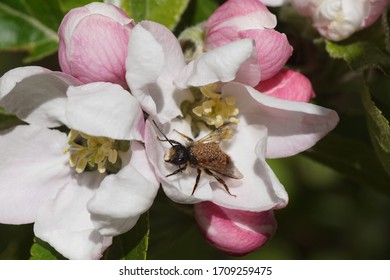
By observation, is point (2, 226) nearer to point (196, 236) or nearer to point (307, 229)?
point (196, 236)

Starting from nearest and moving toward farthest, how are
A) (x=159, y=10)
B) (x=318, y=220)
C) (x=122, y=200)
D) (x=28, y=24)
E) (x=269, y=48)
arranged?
(x=122, y=200) → (x=269, y=48) → (x=159, y=10) → (x=28, y=24) → (x=318, y=220)

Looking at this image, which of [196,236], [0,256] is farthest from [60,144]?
[196,236]

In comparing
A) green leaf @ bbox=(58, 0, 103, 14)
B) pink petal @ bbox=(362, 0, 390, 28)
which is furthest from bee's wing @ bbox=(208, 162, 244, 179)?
green leaf @ bbox=(58, 0, 103, 14)

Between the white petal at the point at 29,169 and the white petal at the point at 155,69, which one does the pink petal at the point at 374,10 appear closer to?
the white petal at the point at 155,69

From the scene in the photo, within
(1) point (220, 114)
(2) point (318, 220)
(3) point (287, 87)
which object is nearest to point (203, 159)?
(1) point (220, 114)

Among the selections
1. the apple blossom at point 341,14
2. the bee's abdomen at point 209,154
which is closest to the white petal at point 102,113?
the bee's abdomen at point 209,154

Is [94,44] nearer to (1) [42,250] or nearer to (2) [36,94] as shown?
(2) [36,94]
